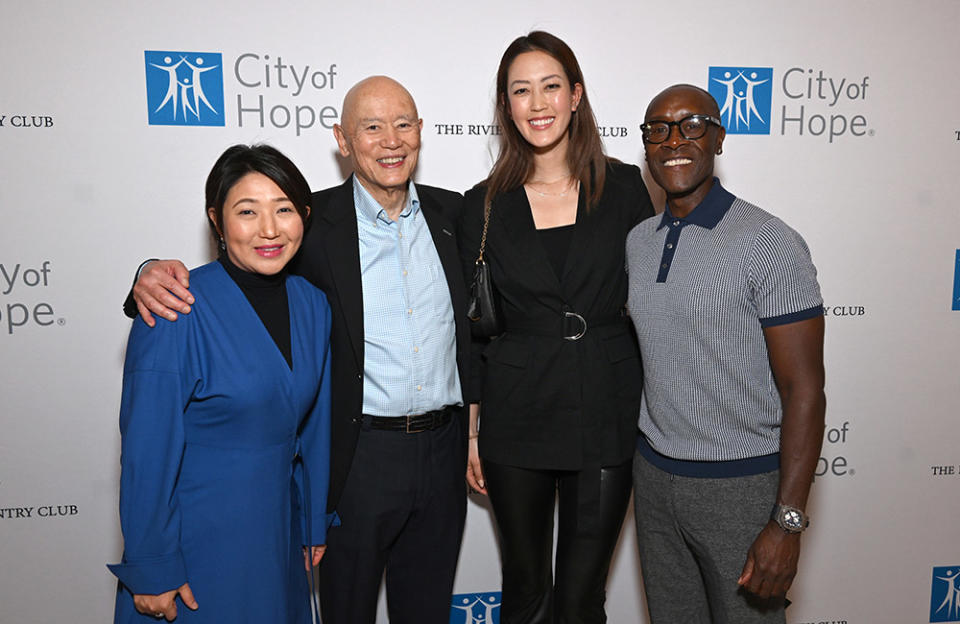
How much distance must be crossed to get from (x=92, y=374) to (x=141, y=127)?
0.99 m

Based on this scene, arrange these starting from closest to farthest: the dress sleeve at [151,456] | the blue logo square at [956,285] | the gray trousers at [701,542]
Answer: the dress sleeve at [151,456], the gray trousers at [701,542], the blue logo square at [956,285]

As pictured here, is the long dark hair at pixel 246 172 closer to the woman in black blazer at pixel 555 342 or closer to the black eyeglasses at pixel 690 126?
the woman in black blazer at pixel 555 342

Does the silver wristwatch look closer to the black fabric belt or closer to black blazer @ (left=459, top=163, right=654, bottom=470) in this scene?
black blazer @ (left=459, top=163, right=654, bottom=470)

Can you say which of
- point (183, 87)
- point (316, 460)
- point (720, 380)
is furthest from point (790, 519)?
point (183, 87)

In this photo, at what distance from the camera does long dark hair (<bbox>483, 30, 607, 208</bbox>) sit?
2.01 meters

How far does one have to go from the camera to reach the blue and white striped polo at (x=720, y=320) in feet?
4.88

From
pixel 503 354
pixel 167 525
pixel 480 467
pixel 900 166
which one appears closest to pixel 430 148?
pixel 503 354

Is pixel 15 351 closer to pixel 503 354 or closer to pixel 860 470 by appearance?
pixel 503 354

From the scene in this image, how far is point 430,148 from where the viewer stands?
2.60 metres

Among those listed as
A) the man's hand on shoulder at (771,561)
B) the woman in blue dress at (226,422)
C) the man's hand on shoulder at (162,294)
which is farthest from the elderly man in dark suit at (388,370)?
the man's hand on shoulder at (771,561)

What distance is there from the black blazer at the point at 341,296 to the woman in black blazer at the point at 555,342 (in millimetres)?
268

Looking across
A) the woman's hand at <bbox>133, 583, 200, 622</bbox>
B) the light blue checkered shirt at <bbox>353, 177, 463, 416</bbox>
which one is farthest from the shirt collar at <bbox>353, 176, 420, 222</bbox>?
the woman's hand at <bbox>133, 583, 200, 622</bbox>

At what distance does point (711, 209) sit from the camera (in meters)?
1.61

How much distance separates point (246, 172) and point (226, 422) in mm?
617
